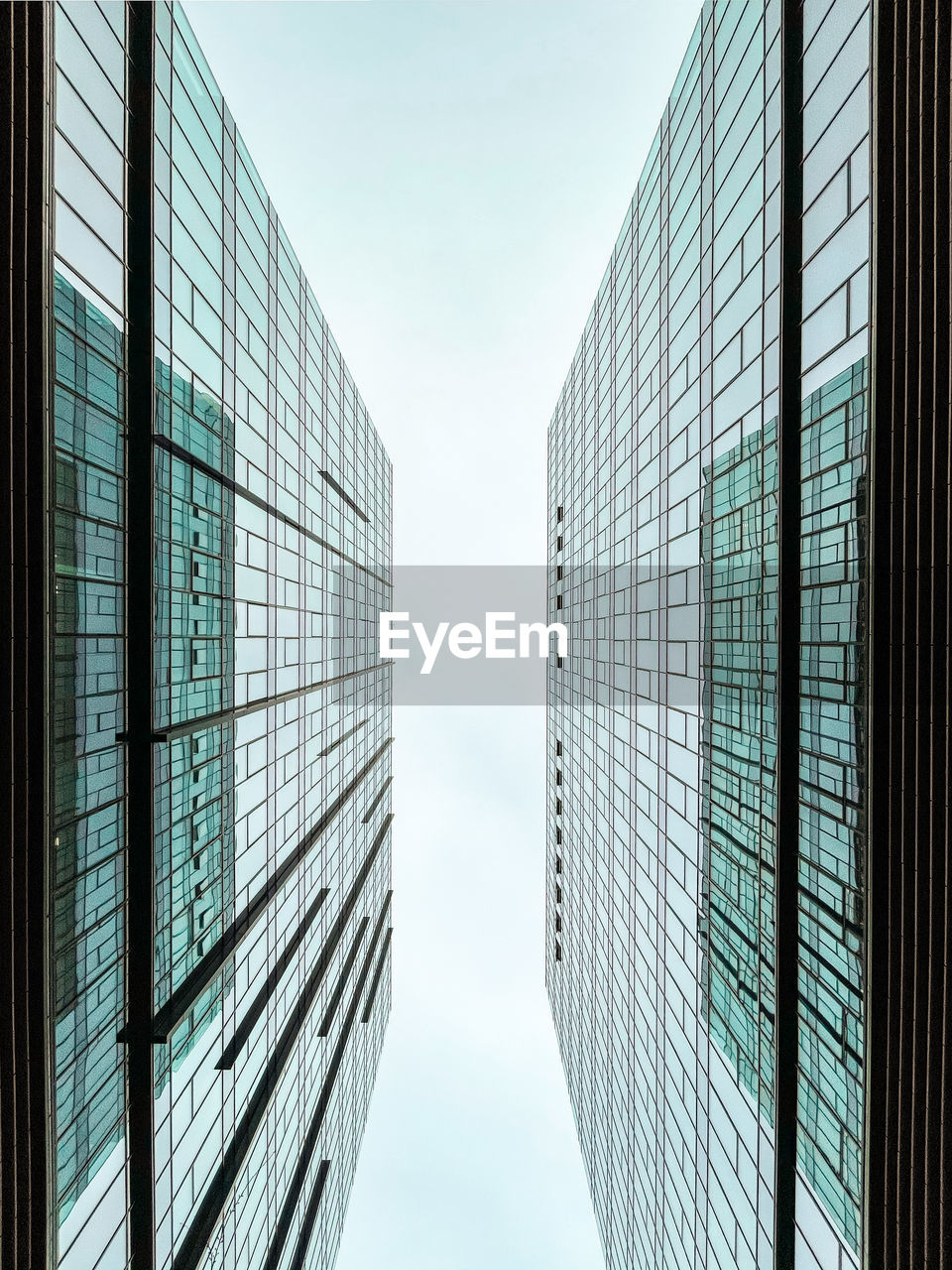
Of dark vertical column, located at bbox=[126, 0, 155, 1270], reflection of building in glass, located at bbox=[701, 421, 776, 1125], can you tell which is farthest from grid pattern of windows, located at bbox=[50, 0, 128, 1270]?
reflection of building in glass, located at bbox=[701, 421, 776, 1125]

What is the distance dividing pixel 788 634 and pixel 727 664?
2.96 meters

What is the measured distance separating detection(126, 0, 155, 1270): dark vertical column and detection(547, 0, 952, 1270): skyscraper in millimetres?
16829

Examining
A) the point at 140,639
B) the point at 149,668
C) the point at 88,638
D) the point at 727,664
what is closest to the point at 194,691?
the point at 149,668

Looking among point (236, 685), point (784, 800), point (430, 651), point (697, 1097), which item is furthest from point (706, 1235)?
point (430, 651)

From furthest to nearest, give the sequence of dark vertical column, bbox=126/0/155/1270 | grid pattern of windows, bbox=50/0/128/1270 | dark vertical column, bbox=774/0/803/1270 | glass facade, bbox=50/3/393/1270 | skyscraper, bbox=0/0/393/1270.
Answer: dark vertical column, bbox=126/0/155/1270 → dark vertical column, bbox=774/0/803/1270 → glass facade, bbox=50/3/393/1270 → grid pattern of windows, bbox=50/0/128/1270 → skyscraper, bbox=0/0/393/1270

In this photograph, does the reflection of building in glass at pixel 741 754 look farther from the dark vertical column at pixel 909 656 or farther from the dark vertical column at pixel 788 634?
the dark vertical column at pixel 909 656

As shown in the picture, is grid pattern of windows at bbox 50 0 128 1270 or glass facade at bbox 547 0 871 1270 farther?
glass facade at bbox 547 0 871 1270

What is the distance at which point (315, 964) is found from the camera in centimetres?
3044

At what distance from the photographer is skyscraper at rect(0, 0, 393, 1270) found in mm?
11703

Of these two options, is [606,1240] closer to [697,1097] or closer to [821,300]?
[697,1097]

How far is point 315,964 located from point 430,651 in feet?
100

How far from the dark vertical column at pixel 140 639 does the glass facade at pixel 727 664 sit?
16.8 metres
